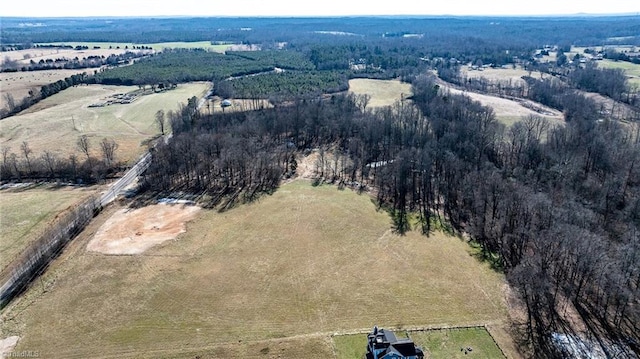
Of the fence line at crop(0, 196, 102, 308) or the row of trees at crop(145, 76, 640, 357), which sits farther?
the fence line at crop(0, 196, 102, 308)

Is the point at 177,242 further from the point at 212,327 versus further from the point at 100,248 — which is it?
the point at 212,327

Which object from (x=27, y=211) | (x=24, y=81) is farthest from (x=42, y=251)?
(x=24, y=81)

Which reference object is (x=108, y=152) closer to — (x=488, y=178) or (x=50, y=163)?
(x=50, y=163)

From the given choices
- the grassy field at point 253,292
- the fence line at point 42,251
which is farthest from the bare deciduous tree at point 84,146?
the grassy field at point 253,292

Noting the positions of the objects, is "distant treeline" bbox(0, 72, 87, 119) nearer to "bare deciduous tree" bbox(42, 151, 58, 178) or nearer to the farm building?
"bare deciduous tree" bbox(42, 151, 58, 178)
